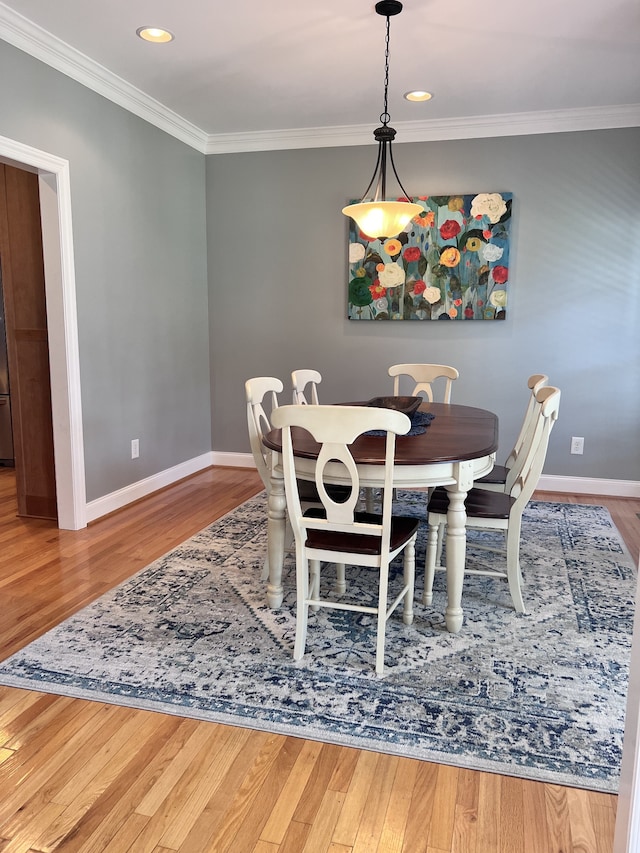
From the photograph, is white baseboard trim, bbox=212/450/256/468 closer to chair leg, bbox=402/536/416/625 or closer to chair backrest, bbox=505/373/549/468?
chair backrest, bbox=505/373/549/468

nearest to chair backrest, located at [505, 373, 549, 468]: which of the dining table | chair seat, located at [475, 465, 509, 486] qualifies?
chair seat, located at [475, 465, 509, 486]

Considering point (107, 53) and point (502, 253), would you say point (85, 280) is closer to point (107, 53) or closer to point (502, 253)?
point (107, 53)

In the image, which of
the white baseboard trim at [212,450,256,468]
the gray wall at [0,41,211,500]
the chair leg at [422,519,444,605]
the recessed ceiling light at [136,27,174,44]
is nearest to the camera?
the chair leg at [422,519,444,605]

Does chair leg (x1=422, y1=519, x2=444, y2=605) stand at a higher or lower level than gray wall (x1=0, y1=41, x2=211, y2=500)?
lower

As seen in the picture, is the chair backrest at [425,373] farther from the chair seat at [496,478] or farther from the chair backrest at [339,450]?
the chair backrest at [339,450]

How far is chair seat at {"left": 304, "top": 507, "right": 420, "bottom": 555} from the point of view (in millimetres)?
2273

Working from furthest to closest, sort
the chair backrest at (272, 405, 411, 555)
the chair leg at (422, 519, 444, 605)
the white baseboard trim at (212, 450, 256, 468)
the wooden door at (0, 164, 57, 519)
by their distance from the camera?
1. the white baseboard trim at (212, 450, 256, 468)
2. the wooden door at (0, 164, 57, 519)
3. the chair leg at (422, 519, 444, 605)
4. the chair backrest at (272, 405, 411, 555)

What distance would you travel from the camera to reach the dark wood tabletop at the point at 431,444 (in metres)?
2.33

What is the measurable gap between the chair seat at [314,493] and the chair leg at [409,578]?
50 centimetres

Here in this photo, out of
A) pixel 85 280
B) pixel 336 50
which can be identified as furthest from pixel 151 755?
pixel 336 50

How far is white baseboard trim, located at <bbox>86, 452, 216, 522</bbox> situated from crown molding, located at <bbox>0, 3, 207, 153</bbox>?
2.40 metres

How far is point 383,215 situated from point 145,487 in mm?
2521

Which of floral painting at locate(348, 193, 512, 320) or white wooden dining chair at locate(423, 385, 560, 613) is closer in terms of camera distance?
white wooden dining chair at locate(423, 385, 560, 613)

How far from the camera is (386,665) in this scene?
2.29 meters
